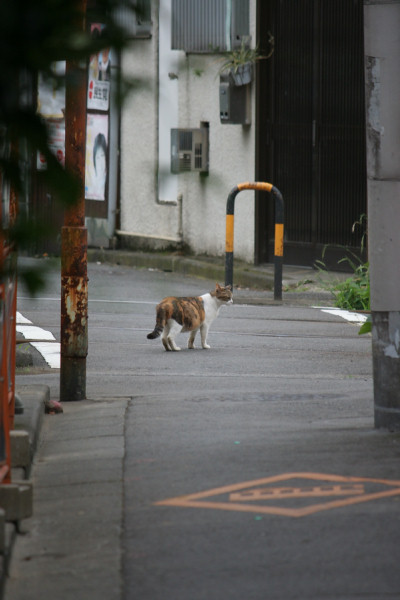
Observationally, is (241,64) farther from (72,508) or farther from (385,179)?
(72,508)

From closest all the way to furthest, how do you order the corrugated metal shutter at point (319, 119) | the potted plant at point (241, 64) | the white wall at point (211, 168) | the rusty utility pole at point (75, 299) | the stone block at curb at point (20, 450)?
1. the stone block at curb at point (20, 450)
2. the rusty utility pole at point (75, 299)
3. the corrugated metal shutter at point (319, 119)
4. the potted plant at point (241, 64)
5. the white wall at point (211, 168)

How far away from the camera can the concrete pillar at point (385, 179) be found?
6.53 metres

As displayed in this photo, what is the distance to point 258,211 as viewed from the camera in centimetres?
1927

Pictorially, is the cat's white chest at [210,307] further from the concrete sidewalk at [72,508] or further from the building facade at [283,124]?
the building facade at [283,124]

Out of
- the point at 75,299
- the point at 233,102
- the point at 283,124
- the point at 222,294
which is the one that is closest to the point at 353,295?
the point at 222,294

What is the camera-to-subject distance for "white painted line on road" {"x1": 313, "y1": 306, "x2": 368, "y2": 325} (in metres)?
13.9

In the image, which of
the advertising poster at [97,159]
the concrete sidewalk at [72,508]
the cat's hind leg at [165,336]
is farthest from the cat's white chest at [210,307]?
the advertising poster at [97,159]

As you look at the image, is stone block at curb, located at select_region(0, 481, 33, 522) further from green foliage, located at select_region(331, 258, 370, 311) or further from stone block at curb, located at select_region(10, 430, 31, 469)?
green foliage, located at select_region(331, 258, 370, 311)

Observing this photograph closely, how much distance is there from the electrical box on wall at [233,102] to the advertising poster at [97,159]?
11.2 feet

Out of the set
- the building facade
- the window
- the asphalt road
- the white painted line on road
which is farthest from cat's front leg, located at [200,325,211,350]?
the window

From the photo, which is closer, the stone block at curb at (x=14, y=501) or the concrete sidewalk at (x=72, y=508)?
the concrete sidewalk at (x=72, y=508)

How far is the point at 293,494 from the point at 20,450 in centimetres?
134

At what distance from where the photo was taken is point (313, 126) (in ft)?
60.7

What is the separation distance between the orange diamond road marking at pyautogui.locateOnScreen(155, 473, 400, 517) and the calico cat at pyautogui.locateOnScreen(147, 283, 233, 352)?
5.66 m
